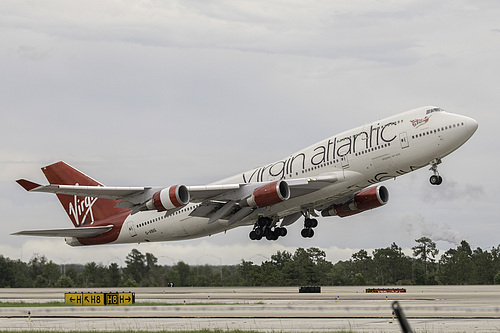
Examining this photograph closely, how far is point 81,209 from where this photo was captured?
60938mm

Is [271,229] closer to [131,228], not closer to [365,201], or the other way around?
[365,201]

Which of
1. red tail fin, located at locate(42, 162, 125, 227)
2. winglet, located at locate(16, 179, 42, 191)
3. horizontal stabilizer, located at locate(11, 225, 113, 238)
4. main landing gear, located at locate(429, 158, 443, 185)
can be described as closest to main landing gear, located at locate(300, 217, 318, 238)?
main landing gear, located at locate(429, 158, 443, 185)

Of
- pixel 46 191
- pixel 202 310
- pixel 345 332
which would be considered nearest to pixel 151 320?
pixel 202 310

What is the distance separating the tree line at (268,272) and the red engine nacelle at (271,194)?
39.5 meters

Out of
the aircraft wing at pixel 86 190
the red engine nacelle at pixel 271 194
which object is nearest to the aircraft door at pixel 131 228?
the aircraft wing at pixel 86 190

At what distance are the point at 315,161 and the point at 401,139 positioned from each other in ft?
21.6

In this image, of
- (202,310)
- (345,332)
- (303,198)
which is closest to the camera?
(345,332)

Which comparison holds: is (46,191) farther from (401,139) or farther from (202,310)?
(401,139)

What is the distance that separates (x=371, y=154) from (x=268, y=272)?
47276mm

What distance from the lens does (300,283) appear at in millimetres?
87750

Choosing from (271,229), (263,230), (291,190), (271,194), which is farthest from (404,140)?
(271,229)

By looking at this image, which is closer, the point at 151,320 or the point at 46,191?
the point at 151,320

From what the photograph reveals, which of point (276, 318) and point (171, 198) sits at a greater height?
point (171, 198)

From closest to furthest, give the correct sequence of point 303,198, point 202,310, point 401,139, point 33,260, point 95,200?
point 202,310 → point 401,139 → point 303,198 → point 95,200 → point 33,260
